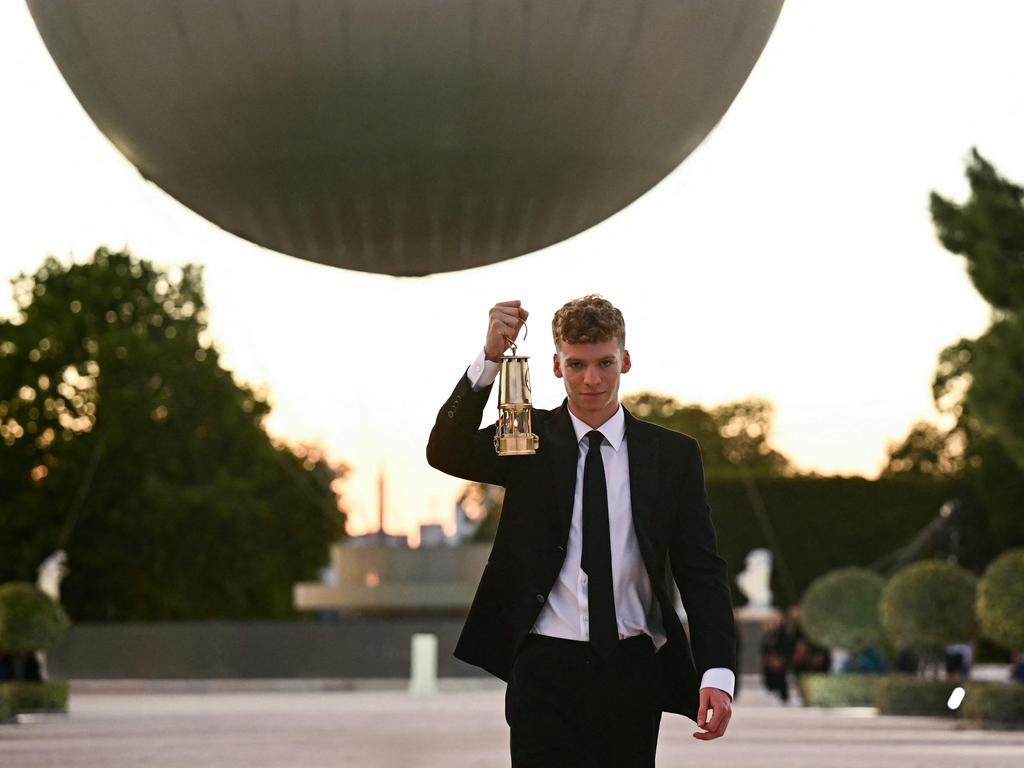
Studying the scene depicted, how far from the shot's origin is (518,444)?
4930mm

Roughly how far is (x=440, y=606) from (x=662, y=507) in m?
34.4

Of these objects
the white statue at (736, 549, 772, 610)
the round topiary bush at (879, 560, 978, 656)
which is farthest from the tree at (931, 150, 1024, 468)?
the white statue at (736, 549, 772, 610)

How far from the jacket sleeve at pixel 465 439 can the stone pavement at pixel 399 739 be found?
8539 mm

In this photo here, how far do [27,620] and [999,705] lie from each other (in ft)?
39.5

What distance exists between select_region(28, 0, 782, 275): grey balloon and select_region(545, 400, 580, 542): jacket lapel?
7.97ft

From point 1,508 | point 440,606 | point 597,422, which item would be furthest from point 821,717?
point 1,508

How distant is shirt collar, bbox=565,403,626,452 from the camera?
5.12m

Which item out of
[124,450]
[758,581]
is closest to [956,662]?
[758,581]

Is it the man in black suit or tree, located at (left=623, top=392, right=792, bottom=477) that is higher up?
tree, located at (left=623, top=392, right=792, bottom=477)

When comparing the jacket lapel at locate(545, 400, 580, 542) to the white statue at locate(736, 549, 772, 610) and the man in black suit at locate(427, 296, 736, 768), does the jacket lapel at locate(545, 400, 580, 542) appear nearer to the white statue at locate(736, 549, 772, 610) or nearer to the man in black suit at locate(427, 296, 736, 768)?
the man in black suit at locate(427, 296, 736, 768)

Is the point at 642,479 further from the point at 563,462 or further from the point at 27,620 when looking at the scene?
the point at 27,620

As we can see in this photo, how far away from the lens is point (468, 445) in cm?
511

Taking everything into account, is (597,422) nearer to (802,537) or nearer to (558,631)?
(558,631)

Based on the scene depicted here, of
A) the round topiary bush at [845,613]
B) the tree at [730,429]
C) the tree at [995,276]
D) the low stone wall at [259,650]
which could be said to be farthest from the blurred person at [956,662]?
the tree at [730,429]
